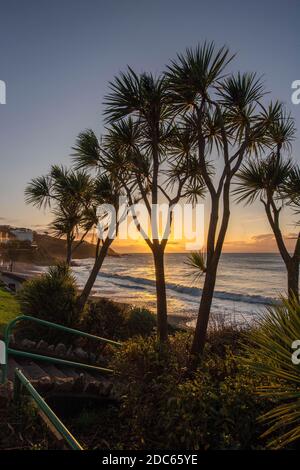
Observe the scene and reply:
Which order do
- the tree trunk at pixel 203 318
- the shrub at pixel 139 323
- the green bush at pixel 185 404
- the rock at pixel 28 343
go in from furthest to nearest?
the shrub at pixel 139 323 < the rock at pixel 28 343 < the tree trunk at pixel 203 318 < the green bush at pixel 185 404

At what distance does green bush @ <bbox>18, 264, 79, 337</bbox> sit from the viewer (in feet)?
32.6

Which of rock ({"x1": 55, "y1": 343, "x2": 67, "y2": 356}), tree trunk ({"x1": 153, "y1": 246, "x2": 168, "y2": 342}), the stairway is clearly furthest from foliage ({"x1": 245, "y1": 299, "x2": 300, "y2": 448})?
rock ({"x1": 55, "y1": 343, "x2": 67, "y2": 356})

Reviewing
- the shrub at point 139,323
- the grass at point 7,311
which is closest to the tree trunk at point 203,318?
the shrub at point 139,323

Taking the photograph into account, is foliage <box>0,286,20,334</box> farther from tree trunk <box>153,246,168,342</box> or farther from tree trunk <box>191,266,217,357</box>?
tree trunk <box>191,266,217,357</box>

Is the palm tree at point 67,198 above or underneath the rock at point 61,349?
above

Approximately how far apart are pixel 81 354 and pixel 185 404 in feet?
15.1

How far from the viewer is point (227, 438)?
138 inches

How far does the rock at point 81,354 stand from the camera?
8.00 metres

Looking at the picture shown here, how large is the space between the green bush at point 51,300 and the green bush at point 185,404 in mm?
4802

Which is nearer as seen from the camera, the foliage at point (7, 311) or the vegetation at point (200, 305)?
the vegetation at point (200, 305)

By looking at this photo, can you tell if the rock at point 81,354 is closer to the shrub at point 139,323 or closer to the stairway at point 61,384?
the stairway at point 61,384

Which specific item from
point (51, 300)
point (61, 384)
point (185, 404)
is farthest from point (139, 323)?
point (185, 404)

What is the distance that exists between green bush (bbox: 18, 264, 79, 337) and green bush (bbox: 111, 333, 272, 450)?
189 inches
